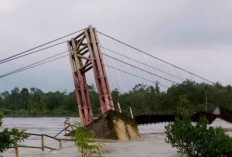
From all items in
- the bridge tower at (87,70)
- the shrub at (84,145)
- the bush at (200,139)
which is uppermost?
the bridge tower at (87,70)

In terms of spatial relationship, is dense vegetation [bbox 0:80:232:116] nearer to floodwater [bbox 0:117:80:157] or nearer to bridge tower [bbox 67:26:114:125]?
floodwater [bbox 0:117:80:157]

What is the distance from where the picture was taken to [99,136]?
21531 millimetres

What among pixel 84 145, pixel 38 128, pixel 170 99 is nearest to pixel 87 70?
pixel 84 145

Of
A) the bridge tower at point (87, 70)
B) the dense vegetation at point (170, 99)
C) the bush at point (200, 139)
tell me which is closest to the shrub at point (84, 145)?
the bush at point (200, 139)

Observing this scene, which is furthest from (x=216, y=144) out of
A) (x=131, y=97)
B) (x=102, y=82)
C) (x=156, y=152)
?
(x=131, y=97)

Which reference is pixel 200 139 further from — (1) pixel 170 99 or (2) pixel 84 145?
(1) pixel 170 99

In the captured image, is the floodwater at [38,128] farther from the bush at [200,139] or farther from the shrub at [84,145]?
the bush at [200,139]

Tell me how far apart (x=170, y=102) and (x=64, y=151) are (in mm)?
60548

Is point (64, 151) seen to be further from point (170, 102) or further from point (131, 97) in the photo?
point (131, 97)

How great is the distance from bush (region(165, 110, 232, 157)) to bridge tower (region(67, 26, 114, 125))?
31.5 feet

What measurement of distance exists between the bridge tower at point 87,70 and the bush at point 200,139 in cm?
962

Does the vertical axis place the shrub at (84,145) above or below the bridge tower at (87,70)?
below

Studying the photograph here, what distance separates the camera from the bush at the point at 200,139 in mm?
12445

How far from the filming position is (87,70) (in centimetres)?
2533
